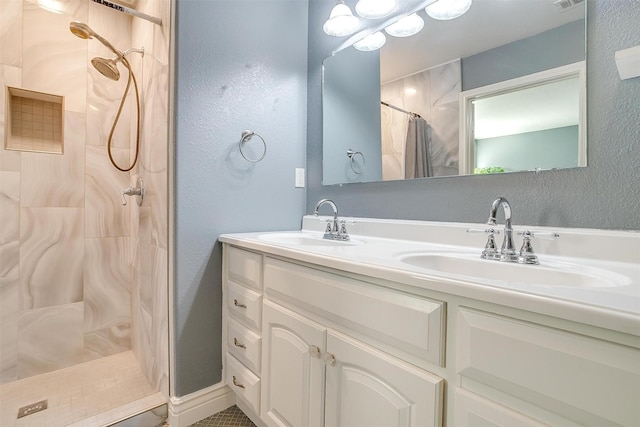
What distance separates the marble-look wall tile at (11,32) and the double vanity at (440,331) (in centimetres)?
169

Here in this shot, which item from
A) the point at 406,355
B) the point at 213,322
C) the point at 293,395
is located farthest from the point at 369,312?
the point at 213,322

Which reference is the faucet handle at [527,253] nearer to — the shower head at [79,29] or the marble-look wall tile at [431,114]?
the marble-look wall tile at [431,114]

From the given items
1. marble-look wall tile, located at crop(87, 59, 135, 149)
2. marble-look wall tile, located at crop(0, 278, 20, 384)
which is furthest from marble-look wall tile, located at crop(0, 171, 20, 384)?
marble-look wall tile, located at crop(87, 59, 135, 149)

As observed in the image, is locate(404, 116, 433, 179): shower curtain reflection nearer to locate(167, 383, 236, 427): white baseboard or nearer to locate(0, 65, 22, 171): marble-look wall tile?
locate(167, 383, 236, 427): white baseboard

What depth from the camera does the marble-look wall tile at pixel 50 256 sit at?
5.73ft

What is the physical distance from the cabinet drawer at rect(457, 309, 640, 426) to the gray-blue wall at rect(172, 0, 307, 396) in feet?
3.88

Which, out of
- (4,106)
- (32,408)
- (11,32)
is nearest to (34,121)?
(4,106)

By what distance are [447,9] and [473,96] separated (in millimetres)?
415

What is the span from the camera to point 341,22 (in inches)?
62.2

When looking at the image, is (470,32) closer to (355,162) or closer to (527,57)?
(527,57)

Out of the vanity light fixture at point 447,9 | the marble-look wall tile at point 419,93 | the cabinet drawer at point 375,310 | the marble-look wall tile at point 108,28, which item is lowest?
the cabinet drawer at point 375,310

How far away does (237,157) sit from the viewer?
1.54 meters

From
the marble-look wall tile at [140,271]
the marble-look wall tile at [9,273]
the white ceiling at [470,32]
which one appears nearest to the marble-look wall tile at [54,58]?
the marble-look wall tile at [9,273]

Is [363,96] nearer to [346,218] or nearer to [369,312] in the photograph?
[346,218]
